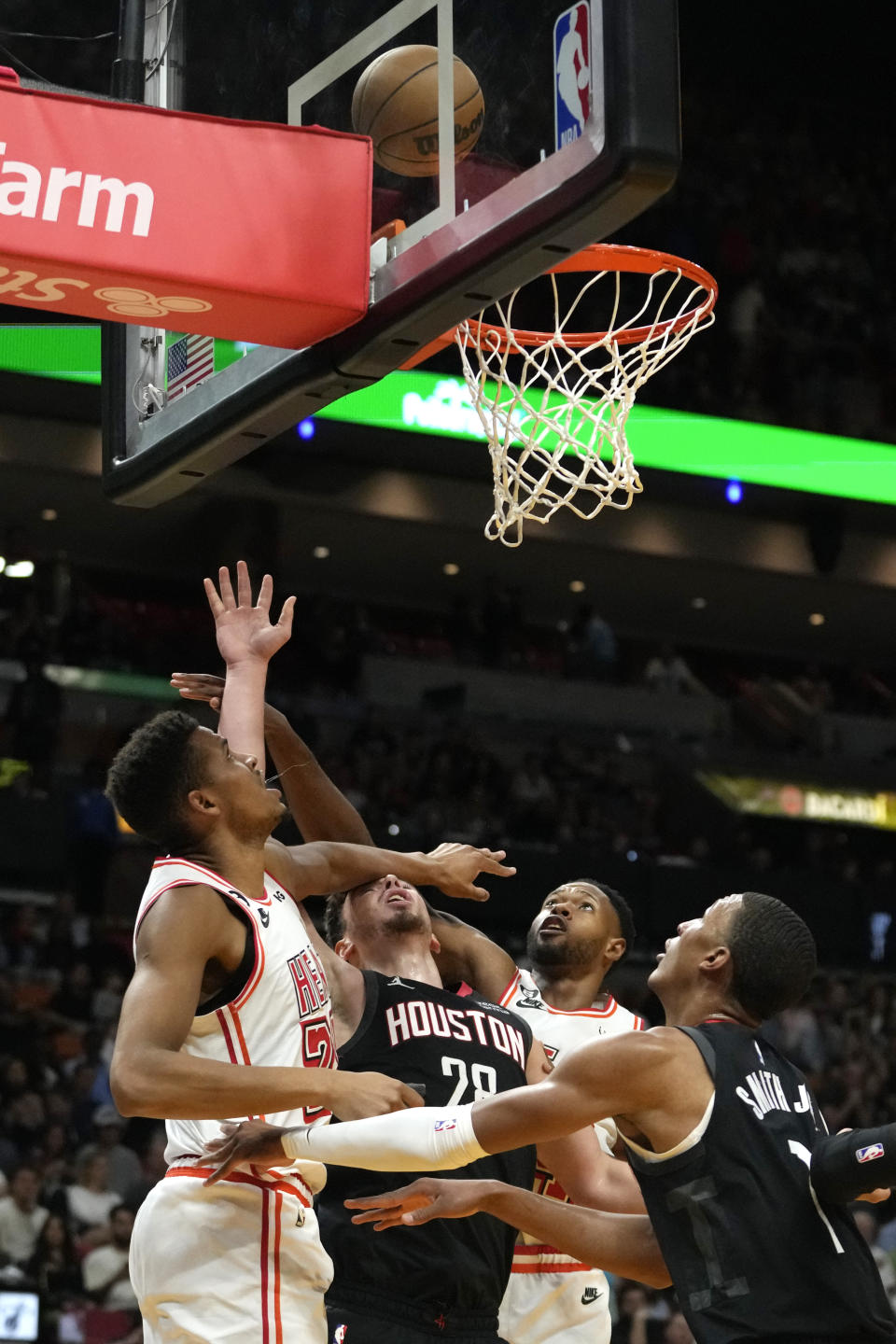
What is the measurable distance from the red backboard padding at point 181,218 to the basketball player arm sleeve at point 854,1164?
1889 mm

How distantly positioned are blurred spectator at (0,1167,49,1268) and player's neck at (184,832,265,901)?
20.5 ft

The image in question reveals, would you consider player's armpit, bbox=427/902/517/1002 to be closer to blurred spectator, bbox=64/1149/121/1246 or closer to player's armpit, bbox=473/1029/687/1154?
player's armpit, bbox=473/1029/687/1154

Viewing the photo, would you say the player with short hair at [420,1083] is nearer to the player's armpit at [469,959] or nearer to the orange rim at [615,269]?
the player's armpit at [469,959]

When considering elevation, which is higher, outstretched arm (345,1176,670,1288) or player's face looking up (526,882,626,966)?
player's face looking up (526,882,626,966)

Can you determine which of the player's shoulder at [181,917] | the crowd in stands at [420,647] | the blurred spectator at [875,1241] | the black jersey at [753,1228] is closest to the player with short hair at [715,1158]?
the black jersey at [753,1228]

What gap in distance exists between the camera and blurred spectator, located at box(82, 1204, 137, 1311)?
9258 mm

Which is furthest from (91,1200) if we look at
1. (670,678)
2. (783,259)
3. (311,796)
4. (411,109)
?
(783,259)

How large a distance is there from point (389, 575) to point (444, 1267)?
14201mm

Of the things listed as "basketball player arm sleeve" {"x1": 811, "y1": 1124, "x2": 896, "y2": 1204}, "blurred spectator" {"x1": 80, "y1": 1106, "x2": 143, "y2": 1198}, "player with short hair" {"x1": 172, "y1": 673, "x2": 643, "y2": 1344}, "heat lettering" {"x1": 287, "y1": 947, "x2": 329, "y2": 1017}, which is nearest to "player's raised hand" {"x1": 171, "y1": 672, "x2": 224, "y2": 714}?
"player with short hair" {"x1": 172, "y1": 673, "x2": 643, "y2": 1344}

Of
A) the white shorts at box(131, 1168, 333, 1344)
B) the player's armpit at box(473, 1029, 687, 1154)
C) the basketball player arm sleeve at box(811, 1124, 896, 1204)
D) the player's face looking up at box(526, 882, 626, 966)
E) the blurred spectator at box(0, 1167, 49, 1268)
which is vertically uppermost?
the player's face looking up at box(526, 882, 626, 966)

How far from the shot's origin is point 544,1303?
5.13 metres

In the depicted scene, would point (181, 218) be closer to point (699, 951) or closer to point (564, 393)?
point (564, 393)

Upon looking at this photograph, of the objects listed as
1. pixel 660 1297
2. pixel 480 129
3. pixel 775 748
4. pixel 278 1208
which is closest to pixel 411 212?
pixel 480 129

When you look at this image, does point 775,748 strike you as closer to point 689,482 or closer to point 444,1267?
point 689,482
